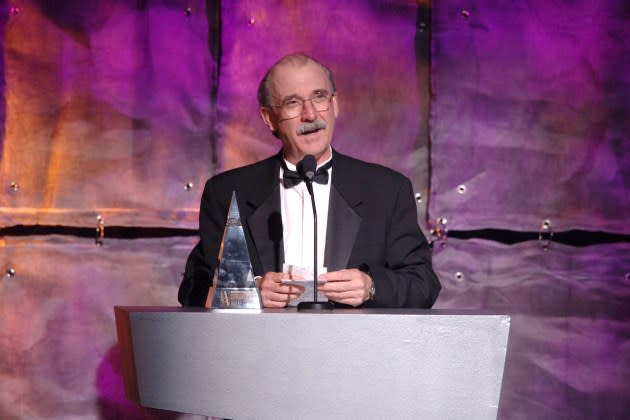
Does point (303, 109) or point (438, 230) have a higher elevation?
point (303, 109)

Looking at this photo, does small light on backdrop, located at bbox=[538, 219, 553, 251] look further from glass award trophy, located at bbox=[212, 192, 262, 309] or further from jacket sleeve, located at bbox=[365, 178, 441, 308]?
glass award trophy, located at bbox=[212, 192, 262, 309]

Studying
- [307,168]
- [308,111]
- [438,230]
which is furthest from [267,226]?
[438,230]

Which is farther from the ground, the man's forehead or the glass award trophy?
the man's forehead

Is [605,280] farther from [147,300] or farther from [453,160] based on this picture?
[147,300]

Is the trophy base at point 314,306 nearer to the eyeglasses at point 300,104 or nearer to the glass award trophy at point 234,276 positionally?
the glass award trophy at point 234,276

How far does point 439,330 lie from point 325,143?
1.21m

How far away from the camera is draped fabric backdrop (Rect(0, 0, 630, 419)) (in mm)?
3664

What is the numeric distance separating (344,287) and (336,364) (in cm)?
42

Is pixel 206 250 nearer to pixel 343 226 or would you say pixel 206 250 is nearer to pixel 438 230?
pixel 343 226

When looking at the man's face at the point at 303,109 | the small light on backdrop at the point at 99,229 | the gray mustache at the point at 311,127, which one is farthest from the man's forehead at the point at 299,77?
the small light on backdrop at the point at 99,229

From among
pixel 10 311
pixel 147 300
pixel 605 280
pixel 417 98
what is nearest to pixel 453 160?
pixel 417 98

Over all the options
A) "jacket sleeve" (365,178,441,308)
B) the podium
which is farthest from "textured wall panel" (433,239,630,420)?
the podium

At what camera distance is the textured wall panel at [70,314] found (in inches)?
143

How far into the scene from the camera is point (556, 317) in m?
3.75
